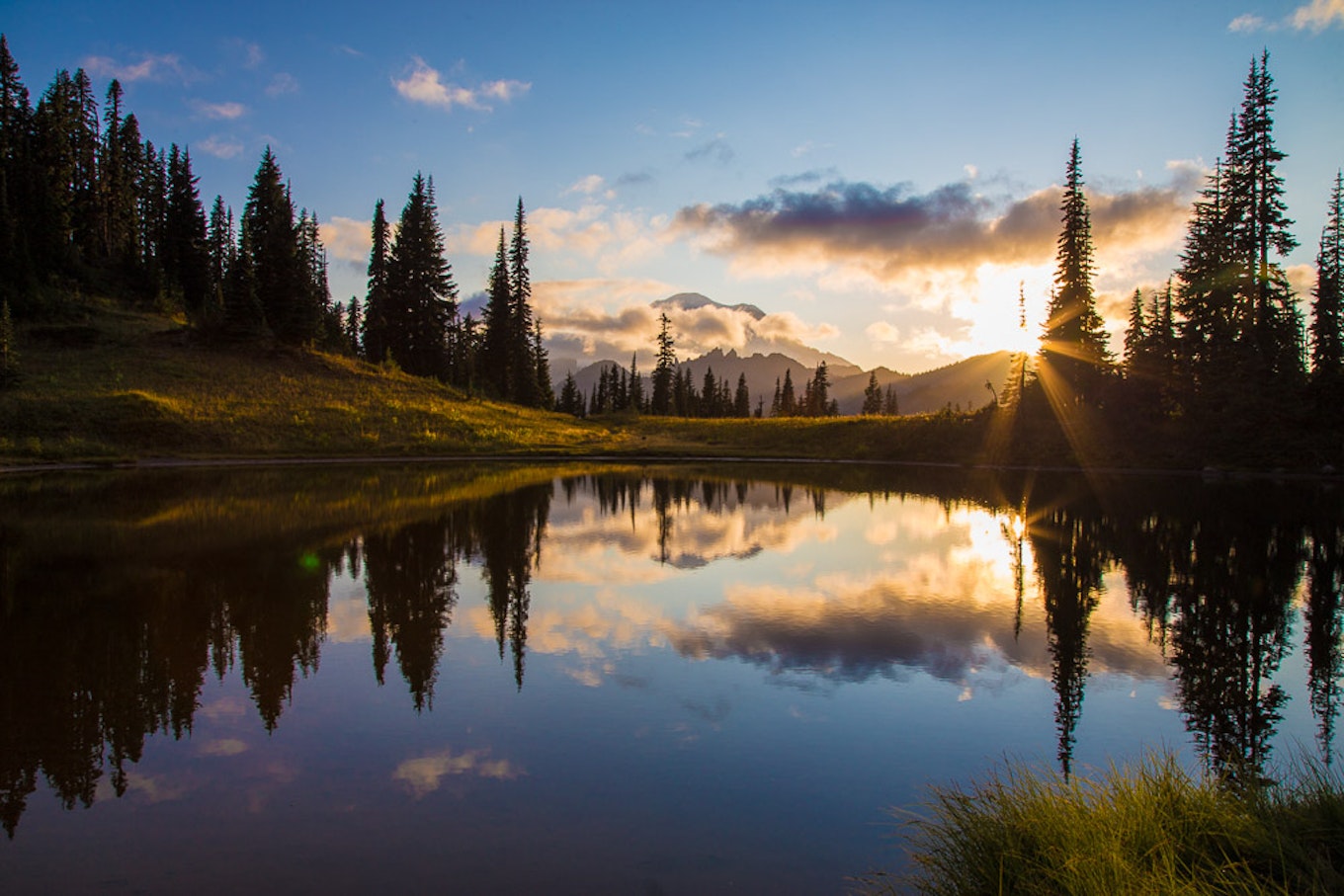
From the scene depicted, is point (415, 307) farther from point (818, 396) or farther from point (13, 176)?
point (818, 396)

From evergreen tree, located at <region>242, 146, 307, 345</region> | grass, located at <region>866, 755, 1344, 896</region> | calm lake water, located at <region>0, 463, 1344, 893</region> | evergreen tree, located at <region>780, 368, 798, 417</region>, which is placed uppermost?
evergreen tree, located at <region>242, 146, 307, 345</region>

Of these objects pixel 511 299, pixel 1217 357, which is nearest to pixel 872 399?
pixel 511 299

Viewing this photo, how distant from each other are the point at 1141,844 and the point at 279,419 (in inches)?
2181

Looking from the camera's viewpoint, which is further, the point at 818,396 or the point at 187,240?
the point at 818,396

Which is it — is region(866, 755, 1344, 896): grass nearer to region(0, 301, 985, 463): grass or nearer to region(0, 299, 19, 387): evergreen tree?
region(0, 301, 985, 463): grass

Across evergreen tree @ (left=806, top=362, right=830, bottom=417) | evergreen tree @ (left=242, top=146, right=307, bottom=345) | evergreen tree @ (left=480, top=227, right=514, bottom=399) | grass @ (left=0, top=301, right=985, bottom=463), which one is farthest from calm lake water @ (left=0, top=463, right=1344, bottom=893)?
evergreen tree @ (left=806, top=362, right=830, bottom=417)

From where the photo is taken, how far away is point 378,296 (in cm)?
8388

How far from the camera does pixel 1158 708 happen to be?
29.9 feet

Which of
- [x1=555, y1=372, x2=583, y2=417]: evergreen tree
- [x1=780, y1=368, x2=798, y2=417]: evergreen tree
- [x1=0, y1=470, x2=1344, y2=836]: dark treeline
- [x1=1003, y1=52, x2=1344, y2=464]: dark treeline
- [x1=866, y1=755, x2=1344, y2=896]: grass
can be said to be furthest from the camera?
[x1=780, y1=368, x2=798, y2=417]: evergreen tree

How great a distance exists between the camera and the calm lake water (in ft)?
19.9

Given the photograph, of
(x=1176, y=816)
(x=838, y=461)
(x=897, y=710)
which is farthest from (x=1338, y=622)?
(x=838, y=461)

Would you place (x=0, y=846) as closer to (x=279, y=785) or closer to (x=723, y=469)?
(x=279, y=785)

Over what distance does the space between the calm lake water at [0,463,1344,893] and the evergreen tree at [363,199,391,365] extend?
6174 centimetres

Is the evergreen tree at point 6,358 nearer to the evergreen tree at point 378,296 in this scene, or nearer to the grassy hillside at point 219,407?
the grassy hillside at point 219,407
